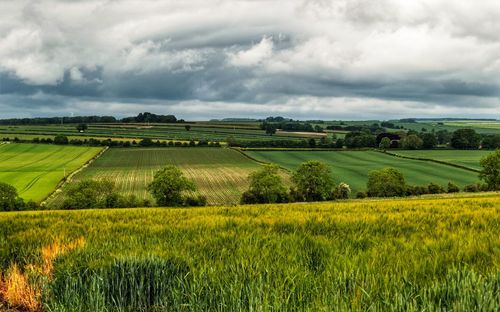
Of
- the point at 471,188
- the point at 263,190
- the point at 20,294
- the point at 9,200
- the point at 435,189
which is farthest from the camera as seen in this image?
the point at 435,189

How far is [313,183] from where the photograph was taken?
8512cm

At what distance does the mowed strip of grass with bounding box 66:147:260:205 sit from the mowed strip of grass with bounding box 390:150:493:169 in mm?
57133

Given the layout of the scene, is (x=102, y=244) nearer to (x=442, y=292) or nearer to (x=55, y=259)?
(x=55, y=259)

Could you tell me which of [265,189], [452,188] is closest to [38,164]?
[265,189]

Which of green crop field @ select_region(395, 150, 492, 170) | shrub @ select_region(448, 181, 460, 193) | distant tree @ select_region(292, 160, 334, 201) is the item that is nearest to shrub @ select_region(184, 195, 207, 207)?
distant tree @ select_region(292, 160, 334, 201)

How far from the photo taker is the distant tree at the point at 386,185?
8475 centimetres

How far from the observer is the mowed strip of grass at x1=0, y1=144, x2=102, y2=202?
87688mm

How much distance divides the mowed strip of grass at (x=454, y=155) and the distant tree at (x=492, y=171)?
3199 centimetres

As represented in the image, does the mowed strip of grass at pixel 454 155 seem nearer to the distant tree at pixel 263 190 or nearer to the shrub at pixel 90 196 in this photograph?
the distant tree at pixel 263 190

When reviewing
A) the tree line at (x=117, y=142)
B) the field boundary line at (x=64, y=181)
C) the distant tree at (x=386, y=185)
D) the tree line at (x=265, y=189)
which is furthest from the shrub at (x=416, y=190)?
the tree line at (x=117, y=142)

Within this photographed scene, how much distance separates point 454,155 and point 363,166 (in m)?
39.5

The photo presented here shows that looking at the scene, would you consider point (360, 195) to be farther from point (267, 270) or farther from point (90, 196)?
point (267, 270)

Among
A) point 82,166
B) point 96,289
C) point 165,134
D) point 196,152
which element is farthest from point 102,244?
point 165,134

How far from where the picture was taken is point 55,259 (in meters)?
6.79
